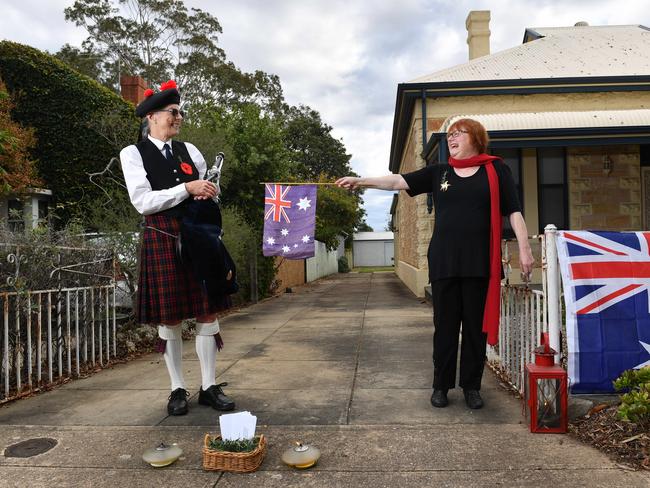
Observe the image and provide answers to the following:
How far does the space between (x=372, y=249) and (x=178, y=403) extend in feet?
155

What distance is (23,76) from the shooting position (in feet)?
44.3

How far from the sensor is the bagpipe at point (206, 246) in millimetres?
3316

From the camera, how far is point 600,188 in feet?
34.3

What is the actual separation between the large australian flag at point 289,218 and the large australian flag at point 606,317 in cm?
349

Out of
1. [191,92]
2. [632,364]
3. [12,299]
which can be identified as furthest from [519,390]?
[191,92]

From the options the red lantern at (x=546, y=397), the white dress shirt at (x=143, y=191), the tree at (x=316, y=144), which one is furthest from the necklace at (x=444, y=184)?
the tree at (x=316, y=144)

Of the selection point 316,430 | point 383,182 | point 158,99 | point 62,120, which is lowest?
point 316,430

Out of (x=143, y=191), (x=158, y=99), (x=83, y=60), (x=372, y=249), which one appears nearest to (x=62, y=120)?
(x=158, y=99)

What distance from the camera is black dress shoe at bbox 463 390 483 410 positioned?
11.4ft

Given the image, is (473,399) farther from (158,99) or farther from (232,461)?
(158,99)

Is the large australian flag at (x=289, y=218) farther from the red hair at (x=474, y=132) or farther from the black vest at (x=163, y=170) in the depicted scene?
the red hair at (x=474, y=132)

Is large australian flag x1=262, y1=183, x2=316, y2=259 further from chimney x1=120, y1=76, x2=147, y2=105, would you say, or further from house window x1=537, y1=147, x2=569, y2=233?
chimney x1=120, y1=76, x2=147, y2=105

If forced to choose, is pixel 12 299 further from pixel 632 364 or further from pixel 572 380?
pixel 632 364

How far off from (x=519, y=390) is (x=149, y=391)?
285 centimetres
